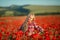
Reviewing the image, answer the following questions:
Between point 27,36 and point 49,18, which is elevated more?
point 49,18

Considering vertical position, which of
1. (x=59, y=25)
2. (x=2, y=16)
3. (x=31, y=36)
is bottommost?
(x=31, y=36)

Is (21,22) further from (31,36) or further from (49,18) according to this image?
(49,18)

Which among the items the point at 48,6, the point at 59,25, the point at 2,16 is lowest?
the point at 59,25

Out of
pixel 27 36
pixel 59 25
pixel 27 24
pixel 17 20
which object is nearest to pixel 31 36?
pixel 27 36

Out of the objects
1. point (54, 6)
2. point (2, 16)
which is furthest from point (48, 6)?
point (2, 16)

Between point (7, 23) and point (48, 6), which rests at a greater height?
point (48, 6)

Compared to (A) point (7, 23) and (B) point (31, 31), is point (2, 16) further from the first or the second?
(B) point (31, 31)
